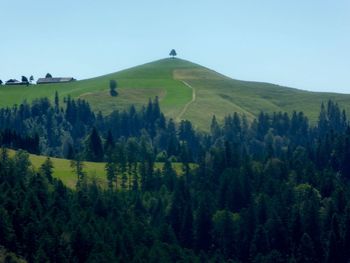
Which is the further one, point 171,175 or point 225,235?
point 171,175

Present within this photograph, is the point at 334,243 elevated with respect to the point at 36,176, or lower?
lower

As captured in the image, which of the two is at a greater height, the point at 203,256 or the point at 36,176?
the point at 36,176

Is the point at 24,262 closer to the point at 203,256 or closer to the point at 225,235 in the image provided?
the point at 203,256

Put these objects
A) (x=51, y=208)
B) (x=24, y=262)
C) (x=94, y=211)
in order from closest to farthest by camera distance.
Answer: (x=24, y=262) < (x=51, y=208) < (x=94, y=211)

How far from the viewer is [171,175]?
19412 cm

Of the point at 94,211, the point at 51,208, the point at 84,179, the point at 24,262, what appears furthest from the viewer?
the point at 84,179

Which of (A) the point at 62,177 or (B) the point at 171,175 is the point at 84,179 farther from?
(B) the point at 171,175

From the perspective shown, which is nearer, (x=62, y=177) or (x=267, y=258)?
(x=267, y=258)

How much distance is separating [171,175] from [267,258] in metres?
50.7

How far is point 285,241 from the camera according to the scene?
158 metres

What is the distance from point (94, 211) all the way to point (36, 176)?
15.9m

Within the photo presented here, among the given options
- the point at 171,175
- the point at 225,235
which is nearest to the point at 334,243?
the point at 225,235

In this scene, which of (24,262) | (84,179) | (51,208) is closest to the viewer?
(24,262)

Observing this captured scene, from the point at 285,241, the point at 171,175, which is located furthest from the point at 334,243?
the point at 171,175
